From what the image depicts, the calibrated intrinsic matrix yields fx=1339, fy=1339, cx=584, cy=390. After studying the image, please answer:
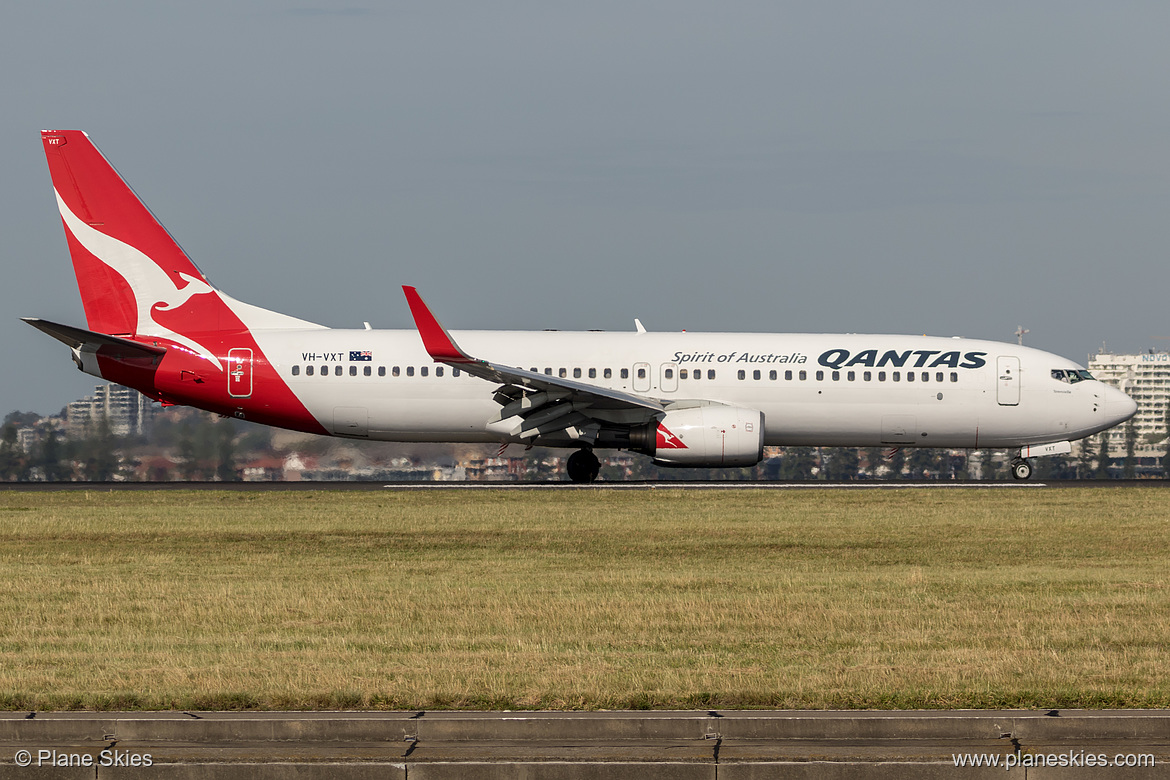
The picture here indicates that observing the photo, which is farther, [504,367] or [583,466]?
[583,466]

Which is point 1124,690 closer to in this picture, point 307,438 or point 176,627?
point 176,627

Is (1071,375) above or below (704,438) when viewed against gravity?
above

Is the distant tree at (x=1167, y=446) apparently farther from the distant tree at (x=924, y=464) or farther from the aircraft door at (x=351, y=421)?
the aircraft door at (x=351, y=421)

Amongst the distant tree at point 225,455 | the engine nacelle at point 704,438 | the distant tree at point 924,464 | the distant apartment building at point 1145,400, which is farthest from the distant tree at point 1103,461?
the distant tree at point 225,455

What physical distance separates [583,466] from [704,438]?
371 centimetres

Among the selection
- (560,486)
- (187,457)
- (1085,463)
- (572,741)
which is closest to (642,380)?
(560,486)

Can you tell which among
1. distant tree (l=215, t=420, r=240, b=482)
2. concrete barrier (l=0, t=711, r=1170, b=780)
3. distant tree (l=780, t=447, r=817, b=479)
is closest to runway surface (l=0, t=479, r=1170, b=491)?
distant tree (l=215, t=420, r=240, b=482)

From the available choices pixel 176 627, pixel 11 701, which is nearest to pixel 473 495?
pixel 176 627

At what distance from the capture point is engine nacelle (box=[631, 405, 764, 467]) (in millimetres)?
29000

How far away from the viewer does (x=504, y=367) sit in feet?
98.6

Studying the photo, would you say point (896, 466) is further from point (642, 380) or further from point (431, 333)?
point (431, 333)

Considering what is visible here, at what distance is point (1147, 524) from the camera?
21703mm

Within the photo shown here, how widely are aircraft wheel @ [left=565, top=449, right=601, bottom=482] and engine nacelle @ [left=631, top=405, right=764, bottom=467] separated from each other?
2.36 m

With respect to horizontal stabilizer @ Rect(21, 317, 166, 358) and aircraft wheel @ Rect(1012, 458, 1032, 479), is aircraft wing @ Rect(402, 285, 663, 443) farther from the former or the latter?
aircraft wheel @ Rect(1012, 458, 1032, 479)
